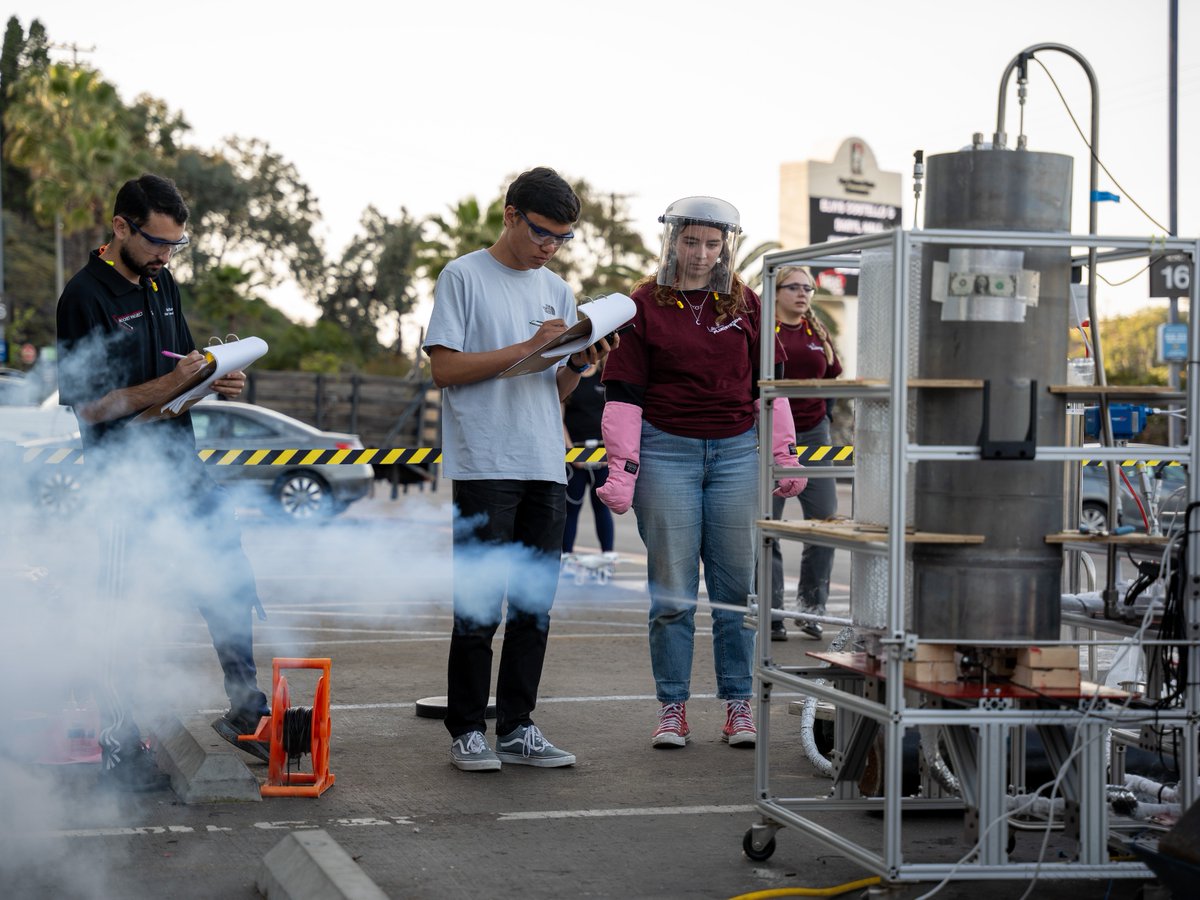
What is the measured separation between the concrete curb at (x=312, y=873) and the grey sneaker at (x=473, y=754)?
1.18 meters

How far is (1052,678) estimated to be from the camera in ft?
12.2

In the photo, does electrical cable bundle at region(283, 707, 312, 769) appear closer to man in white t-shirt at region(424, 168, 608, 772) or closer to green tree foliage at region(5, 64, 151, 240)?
man in white t-shirt at region(424, 168, 608, 772)

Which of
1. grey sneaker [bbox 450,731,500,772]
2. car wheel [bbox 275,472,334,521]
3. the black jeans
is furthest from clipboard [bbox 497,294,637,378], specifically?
car wheel [bbox 275,472,334,521]

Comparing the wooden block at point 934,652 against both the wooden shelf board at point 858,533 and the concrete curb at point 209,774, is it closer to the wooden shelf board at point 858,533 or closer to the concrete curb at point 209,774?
the wooden shelf board at point 858,533

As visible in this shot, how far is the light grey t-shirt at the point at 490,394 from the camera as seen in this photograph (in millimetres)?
5211

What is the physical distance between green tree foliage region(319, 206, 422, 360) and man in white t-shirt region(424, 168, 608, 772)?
55.0 m

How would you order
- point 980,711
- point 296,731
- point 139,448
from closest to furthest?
point 980,711, point 296,731, point 139,448

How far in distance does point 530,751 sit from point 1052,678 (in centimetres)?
Answer: 227

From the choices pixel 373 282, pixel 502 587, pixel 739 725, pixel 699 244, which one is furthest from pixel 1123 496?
pixel 373 282

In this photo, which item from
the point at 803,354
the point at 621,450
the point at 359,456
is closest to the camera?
the point at 621,450

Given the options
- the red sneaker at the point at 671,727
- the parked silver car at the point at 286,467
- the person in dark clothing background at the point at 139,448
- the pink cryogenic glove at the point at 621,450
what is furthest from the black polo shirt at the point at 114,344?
the parked silver car at the point at 286,467

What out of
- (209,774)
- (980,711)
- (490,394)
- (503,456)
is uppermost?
(490,394)

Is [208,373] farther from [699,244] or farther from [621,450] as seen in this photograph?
[699,244]

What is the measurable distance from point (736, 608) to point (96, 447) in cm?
252
